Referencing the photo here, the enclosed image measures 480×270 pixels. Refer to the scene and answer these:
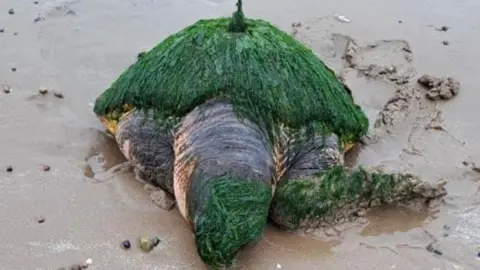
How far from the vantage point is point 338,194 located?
13.1 ft

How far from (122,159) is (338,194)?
150 cm

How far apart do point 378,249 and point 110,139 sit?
6.62 feet

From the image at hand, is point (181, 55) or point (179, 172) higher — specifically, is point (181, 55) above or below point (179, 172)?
above

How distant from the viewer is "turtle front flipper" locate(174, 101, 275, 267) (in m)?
3.61

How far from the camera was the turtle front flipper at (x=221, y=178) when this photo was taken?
3.61 meters

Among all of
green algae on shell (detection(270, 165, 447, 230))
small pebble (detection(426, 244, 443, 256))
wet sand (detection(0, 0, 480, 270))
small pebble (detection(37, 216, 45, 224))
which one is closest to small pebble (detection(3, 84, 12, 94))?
wet sand (detection(0, 0, 480, 270))

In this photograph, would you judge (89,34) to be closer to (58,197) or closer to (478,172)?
(58,197)

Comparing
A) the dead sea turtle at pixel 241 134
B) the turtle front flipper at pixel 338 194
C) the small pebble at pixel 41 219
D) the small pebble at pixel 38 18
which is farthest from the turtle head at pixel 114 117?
the small pebble at pixel 38 18

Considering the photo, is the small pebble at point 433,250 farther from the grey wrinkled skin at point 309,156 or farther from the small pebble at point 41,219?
the small pebble at point 41,219

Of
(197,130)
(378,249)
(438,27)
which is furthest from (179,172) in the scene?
(438,27)

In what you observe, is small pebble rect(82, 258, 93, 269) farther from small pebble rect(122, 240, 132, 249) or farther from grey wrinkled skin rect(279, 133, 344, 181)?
grey wrinkled skin rect(279, 133, 344, 181)

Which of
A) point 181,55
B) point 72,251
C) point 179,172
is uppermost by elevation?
point 181,55

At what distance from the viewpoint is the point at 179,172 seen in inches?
159

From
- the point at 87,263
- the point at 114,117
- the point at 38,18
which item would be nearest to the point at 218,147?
the point at 87,263
